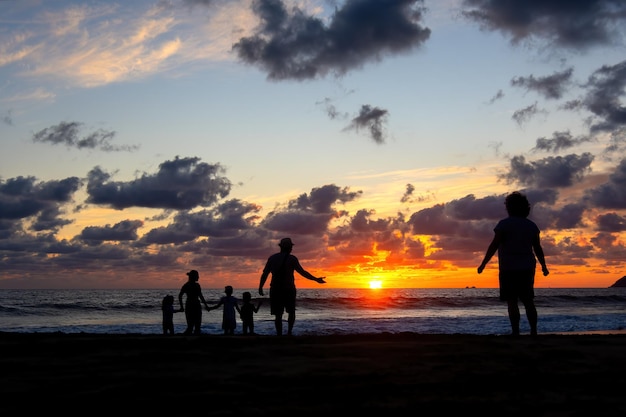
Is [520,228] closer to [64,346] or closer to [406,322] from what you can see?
[64,346]

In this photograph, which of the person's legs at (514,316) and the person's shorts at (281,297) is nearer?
the person's legs at (514,316)

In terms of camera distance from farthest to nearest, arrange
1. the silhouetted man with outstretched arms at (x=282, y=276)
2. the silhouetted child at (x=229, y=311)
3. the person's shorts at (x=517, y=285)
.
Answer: the silhouetted child at (x=229, y=311)
the silhouetted man with outstretched arms at (x=282, y=276)
the person's shorts at (x=517, y=285)

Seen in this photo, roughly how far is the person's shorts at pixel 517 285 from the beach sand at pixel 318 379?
155 centimetres

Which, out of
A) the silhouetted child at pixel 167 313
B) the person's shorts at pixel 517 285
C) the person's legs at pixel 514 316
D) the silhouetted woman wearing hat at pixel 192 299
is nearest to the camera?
the person's shorts at pixel 517 285

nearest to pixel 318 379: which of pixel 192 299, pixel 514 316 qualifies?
pixel 514 316

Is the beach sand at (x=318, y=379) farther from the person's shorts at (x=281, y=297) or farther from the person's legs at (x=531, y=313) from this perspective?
the person's shorts at (x=281, y=297)

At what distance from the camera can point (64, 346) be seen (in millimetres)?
7051

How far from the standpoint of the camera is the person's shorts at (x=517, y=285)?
28.1 feet

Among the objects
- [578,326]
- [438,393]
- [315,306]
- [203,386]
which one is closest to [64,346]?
[203,386]

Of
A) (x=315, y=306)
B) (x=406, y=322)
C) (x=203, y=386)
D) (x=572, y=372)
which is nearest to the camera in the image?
(x=203, y=386)

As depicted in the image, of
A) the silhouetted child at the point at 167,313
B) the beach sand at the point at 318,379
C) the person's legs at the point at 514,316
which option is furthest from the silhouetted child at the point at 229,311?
the beach sand at the point at 318,379

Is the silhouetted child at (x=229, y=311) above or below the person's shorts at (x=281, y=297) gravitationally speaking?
below

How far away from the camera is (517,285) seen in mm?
8578

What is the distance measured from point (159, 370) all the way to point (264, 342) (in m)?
2.46
